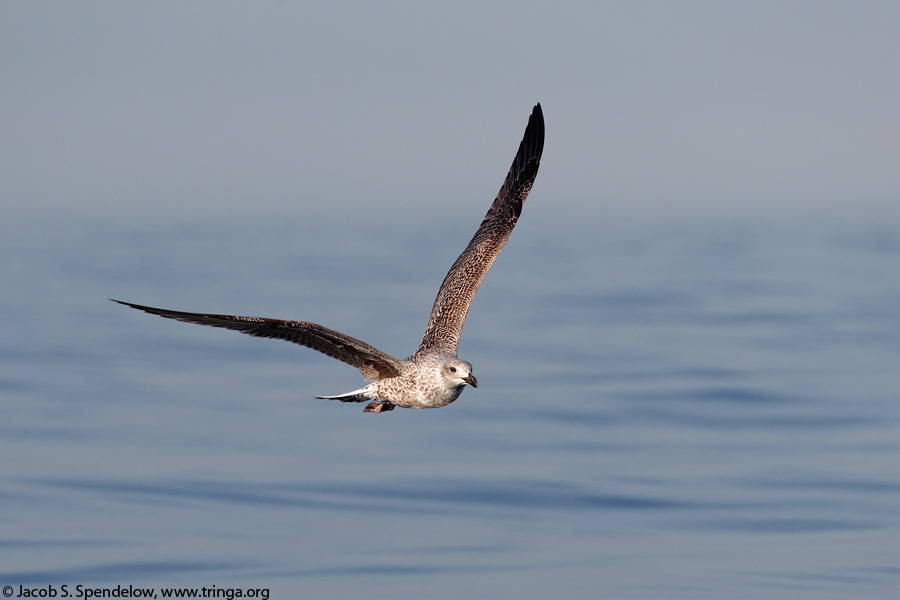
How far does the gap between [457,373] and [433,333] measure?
207 centimetres

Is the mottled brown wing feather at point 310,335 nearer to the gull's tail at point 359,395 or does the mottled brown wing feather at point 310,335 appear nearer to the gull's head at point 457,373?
the gull's tail at point 359,395

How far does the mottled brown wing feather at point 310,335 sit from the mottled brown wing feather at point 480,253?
105 cm

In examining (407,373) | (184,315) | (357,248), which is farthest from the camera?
(357,248)

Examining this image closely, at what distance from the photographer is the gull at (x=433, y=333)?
14.9 m

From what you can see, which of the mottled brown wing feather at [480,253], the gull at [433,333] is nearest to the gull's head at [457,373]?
the gull at [433,333]

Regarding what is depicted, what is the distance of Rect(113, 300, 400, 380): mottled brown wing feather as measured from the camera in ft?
46.8

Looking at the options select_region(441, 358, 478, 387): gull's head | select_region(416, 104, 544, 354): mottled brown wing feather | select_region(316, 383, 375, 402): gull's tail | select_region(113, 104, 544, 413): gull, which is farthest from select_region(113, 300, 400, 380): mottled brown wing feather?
select_region(416, 104, 544, 354): mottled brown wing feather

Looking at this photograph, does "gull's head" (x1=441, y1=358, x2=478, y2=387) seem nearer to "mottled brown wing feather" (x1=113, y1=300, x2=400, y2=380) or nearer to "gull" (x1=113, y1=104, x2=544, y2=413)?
"gull" (x1=113, y1=104, x2=544, y2=413)

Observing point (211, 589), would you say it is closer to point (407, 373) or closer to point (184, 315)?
point (407, 373)

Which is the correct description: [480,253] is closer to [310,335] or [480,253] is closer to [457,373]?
[457,373]

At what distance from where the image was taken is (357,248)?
101562 mm

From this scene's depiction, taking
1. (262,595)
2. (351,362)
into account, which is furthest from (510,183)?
(262,595)

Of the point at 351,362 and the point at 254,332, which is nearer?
the point at 254,332

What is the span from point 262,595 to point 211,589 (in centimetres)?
62
